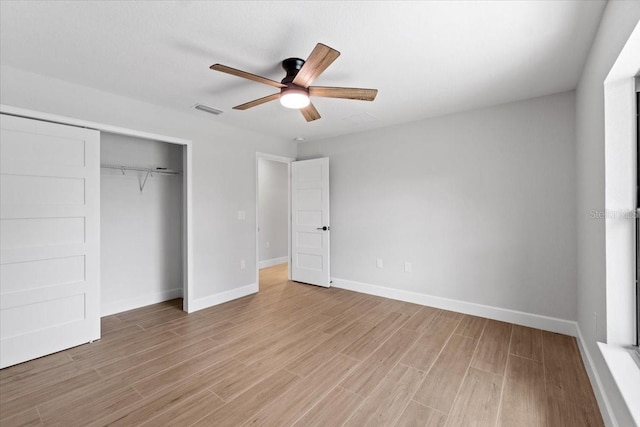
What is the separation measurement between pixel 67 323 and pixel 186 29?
2844 millimetres

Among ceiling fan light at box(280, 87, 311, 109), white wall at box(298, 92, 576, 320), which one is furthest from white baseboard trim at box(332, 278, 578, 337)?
ceiling fan light at box(280, 87, 311, 109)

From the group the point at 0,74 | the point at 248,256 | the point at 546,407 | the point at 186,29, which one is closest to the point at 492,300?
the point at 546,407

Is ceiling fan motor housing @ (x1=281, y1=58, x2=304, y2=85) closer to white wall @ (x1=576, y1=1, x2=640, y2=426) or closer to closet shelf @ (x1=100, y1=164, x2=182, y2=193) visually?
white wall @ (x1=576, y1=1, x2=640, y2=426)

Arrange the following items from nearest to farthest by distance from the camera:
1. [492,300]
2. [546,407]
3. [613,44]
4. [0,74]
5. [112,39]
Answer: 1. [613,44]
2. [546,407]
3. [112,39]
4. [0,74]
5. [492,300]

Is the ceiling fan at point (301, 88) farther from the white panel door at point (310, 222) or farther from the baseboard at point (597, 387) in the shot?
the baseboard at point (597, 387)

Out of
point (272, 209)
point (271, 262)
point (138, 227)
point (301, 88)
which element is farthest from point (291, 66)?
point (271, 262)

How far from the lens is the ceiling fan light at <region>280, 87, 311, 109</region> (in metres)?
2.23

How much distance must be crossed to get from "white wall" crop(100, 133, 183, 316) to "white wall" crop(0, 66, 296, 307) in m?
0.72

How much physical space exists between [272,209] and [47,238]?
165 inches

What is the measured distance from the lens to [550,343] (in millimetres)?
2701

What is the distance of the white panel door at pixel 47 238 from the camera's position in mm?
2400

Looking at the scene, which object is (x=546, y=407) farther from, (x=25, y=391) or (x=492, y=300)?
(x=25, y=391)

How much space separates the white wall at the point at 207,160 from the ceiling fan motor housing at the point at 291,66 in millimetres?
1360

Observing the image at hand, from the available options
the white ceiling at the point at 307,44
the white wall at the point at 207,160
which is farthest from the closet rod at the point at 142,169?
the white ceiling at the point at 307,44
